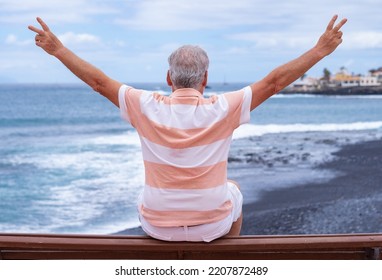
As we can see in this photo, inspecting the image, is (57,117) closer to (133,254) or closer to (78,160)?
(78,160)

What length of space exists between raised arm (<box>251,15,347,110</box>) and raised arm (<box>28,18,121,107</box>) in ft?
1.75

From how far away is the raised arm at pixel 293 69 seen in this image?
Answer: 2.30m

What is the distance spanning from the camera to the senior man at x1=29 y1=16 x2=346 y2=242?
229cm

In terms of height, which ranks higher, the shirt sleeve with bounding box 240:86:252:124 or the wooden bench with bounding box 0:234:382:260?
the shirt sleeve with bounding box 240:86:252:124

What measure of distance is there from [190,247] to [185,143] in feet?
1.36

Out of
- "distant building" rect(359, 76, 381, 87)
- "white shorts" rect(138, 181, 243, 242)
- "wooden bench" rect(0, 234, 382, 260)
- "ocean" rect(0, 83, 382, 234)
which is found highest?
"distant building" rect(359, 76, 381, 87)

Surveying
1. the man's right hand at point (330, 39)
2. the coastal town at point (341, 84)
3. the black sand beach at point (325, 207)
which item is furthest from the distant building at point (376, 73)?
the man's right hand at point (330, 39)

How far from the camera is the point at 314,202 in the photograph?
10609 millimetres

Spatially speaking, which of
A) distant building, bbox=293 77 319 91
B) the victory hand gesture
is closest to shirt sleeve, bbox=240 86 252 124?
the victory hand gesture

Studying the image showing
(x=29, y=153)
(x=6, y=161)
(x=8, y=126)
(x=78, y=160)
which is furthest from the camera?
(x=8, y=126)

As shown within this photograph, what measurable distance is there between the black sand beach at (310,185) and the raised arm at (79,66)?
21.6 ft

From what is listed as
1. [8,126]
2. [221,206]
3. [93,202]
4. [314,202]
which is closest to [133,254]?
[221,206]

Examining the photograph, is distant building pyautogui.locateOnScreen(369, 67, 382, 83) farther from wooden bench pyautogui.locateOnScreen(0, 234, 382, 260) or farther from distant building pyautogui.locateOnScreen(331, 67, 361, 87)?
wooden bench pyautogui.locateOnScreen(0, 234, 382, 260)

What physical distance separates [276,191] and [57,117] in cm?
2884
